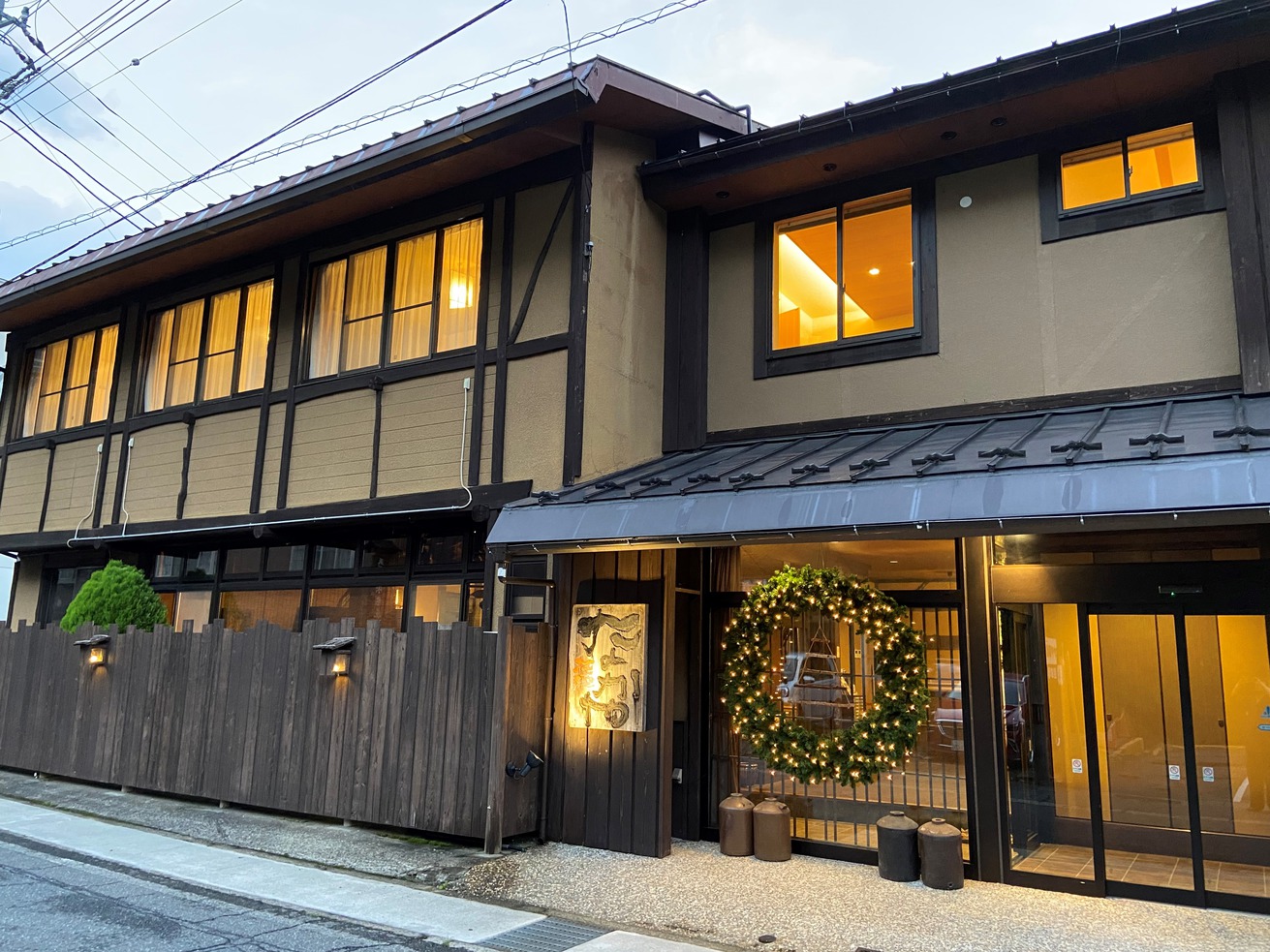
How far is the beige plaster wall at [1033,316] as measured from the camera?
7.72m

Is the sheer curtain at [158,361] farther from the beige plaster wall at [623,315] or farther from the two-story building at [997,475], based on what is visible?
the two-story building at [997,475]

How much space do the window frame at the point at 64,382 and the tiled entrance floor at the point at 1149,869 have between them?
533 inches

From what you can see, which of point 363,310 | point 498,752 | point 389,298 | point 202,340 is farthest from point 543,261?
point 202,340

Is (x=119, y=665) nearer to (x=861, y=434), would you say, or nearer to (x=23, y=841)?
(x=23, y=841)

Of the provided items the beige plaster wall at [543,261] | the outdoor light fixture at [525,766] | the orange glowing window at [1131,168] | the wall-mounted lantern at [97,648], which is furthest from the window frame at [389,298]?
the orange glowing window at [1131,168]

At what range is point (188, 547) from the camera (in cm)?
1374

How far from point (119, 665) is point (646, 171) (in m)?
8.36

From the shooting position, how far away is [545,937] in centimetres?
604

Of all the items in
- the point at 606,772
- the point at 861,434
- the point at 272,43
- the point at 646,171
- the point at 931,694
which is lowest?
the point at 606,772

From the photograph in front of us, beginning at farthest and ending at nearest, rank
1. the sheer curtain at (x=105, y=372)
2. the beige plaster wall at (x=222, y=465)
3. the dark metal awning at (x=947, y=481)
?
1. the sheer curtain at (x=105, y=372)
2. the beige plaster wall at (x=222, y=465)
3. the dark metal awning at (x=947, y=481)

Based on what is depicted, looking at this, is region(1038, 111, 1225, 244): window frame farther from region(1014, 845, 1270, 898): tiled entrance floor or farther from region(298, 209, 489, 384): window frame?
region(298, 209, 489, 384): window frame

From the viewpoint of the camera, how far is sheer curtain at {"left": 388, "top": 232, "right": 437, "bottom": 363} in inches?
424

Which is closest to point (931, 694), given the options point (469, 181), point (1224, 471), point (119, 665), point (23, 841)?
point (1224, 471)

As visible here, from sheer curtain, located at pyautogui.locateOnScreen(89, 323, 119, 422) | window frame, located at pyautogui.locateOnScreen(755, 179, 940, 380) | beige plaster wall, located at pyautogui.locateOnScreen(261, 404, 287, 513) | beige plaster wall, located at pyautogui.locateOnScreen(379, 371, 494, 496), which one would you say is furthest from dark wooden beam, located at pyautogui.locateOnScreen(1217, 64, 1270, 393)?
sheer curtain, located at pyautogui.locateOnScreen(89, 323, 119, 422)
